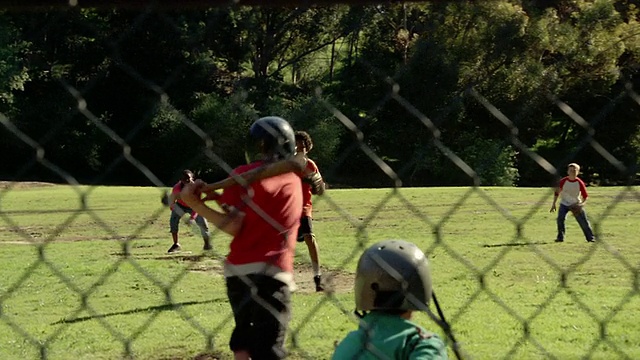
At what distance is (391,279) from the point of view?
2.98 metres

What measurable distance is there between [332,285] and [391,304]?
6307mm

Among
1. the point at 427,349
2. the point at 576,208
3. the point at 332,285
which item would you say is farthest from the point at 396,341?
the point at 576,208

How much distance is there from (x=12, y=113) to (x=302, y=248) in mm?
6322

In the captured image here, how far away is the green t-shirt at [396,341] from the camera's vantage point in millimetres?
2902

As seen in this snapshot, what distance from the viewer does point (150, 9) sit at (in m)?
1.94

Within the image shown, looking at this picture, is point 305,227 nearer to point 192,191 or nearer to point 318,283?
point 318,283

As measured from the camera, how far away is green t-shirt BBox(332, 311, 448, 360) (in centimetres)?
290

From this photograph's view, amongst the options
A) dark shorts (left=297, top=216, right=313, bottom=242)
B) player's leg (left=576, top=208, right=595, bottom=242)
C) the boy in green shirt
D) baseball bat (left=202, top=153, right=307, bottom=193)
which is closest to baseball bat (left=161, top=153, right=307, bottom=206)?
baseball bat (left=202, top=153, right=307, bottom=193)

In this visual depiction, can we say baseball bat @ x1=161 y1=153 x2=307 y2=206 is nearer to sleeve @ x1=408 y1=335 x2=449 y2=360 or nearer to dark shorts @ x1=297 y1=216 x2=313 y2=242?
sleeve @ x1=408 y1=335 x2=449 y2=360

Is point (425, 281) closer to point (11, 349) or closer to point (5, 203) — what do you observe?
point (11, 349)

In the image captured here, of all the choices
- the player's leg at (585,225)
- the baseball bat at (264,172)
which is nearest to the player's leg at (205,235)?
the baseball bat at (264,172)

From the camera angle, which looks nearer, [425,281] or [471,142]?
[425,281]

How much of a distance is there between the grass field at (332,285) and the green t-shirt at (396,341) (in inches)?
9.1

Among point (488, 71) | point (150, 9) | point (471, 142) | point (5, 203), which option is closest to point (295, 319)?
point (471, 142)
